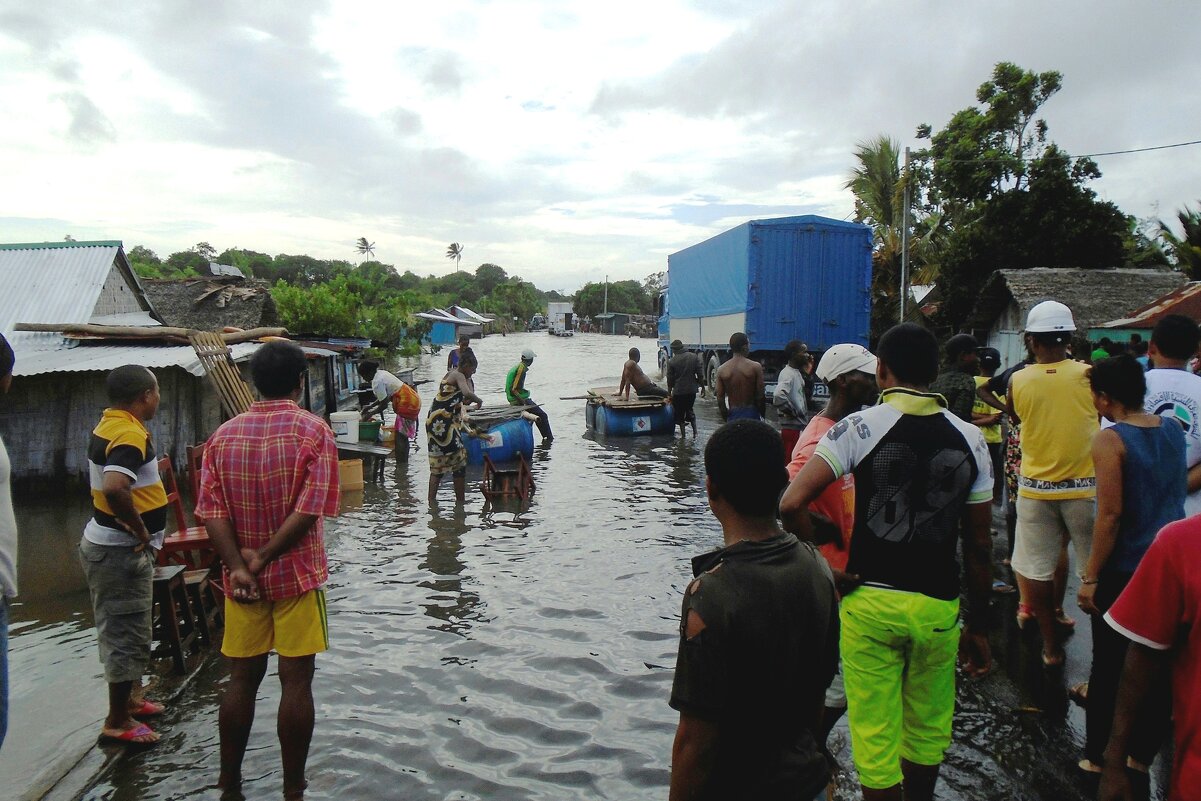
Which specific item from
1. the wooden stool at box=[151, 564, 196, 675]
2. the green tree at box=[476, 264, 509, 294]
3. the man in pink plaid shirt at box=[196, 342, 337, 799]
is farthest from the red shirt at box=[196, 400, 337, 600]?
the green tree at box=[476, 264, 509, 294]

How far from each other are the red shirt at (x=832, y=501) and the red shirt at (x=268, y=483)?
203 cm

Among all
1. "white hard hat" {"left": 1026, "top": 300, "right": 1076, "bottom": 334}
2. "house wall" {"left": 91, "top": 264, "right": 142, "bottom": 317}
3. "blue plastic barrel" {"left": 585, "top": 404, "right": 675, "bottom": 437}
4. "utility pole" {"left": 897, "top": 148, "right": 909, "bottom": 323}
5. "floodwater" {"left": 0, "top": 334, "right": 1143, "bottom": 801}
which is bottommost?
"floodwater" {"left": 0, "top": 334, "right": 1143, "bottom": 801}

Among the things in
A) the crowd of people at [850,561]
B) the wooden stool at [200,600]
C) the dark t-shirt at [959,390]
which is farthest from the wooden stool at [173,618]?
the dark t-shirt at [959,390]

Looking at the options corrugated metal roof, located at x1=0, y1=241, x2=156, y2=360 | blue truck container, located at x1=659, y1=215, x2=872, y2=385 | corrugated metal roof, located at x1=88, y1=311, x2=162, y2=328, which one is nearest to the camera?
corrugated metal roof, located at x1=0, y1=241, x2=156, y2=360

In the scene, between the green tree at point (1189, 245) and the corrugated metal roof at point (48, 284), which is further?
the green tree at point (1189, 245)

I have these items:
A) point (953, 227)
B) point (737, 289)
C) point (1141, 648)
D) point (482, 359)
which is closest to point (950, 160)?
point (953, 227)

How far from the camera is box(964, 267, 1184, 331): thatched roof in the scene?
1590 cm

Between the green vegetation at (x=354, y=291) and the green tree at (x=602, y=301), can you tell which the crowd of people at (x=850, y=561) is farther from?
the green tree at (x=602, y=301)

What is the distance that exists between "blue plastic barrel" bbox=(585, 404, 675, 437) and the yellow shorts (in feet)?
38.9

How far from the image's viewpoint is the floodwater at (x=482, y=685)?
12.6 ft

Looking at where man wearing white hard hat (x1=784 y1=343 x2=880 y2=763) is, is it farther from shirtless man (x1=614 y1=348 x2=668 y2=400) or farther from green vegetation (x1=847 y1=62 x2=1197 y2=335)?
green vegetation (x1=847 y1=62 x2=1197 y2=335)

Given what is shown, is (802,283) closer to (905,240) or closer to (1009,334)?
(905,240)

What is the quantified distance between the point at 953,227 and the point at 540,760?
27.8 m

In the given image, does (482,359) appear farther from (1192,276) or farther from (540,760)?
(540,760)
